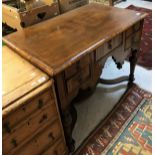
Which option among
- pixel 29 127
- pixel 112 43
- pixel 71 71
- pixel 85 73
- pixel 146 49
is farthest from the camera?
pixel 146 49

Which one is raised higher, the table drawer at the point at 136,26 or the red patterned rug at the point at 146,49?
the table drawer at the point at 136,26

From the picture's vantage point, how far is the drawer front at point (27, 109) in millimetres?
796

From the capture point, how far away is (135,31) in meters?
1.44

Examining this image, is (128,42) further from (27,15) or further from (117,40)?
(27,15)

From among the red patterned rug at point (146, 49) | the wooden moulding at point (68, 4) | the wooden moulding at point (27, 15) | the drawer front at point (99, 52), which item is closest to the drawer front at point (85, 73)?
the drawer front at point (99, 52)

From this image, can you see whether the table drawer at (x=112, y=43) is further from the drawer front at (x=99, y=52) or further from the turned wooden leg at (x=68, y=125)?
the turned wooden leg at (x=68, y=125)

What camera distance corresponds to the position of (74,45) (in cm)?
108

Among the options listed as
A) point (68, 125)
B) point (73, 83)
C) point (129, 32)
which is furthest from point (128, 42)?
point (68, 125)

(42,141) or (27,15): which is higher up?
(27,15)

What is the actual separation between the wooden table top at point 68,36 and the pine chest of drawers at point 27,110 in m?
0.07

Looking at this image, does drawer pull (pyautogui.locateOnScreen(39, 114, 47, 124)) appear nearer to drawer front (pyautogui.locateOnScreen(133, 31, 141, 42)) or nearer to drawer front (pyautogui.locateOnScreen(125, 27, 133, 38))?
drawer front (pyautogui.locateOnScreen(125, 27, 133, 38))

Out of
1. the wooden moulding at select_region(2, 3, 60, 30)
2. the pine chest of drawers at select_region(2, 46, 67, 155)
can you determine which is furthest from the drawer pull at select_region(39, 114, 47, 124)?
the wooden moulding at select_region(2, 3, 60, 30)

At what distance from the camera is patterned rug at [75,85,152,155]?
1354mm

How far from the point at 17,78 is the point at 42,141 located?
1.24ft
